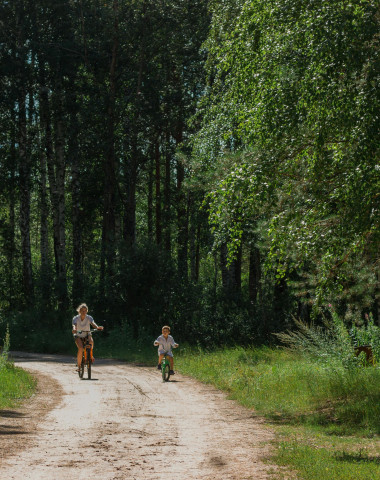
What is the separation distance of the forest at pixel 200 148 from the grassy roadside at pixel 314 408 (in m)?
1.70

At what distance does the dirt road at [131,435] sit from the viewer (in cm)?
732

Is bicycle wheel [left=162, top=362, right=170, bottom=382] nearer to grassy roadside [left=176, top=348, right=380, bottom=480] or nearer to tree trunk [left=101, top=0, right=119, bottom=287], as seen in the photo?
grassy roadside [left=176, top=348, right=380, bottom=480]

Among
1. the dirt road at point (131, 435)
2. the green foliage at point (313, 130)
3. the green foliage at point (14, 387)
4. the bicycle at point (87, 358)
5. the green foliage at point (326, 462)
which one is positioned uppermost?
the green foliage at point (313, 130)

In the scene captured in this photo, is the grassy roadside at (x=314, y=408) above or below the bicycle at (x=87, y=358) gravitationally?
below

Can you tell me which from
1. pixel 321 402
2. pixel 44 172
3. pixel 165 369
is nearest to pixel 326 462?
pixel 321 402

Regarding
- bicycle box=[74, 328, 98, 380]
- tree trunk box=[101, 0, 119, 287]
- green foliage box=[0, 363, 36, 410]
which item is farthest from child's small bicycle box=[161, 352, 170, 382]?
tree trunk box=[101, 0, 119, 287]

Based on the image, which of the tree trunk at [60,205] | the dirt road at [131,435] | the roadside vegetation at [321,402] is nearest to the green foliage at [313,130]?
the roadside vegetation at [321,402]

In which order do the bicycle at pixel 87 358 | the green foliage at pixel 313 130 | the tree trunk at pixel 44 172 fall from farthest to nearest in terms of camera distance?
the tree trunk at pixel 44 172, the bicycle at pixel 87 358, the green foliage at pixel 313 130

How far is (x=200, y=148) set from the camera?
2344 cm

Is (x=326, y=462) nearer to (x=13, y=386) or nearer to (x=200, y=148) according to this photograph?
(x=13, y=386)

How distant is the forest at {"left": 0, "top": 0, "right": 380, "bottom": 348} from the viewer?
10.2m

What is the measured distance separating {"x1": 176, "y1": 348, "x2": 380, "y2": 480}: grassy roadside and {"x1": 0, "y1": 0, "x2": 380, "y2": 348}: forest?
170 cm

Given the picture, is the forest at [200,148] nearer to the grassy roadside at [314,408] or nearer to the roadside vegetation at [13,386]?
the grassy roadside at [314,408]

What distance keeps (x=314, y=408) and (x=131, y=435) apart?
4214 millimetres
